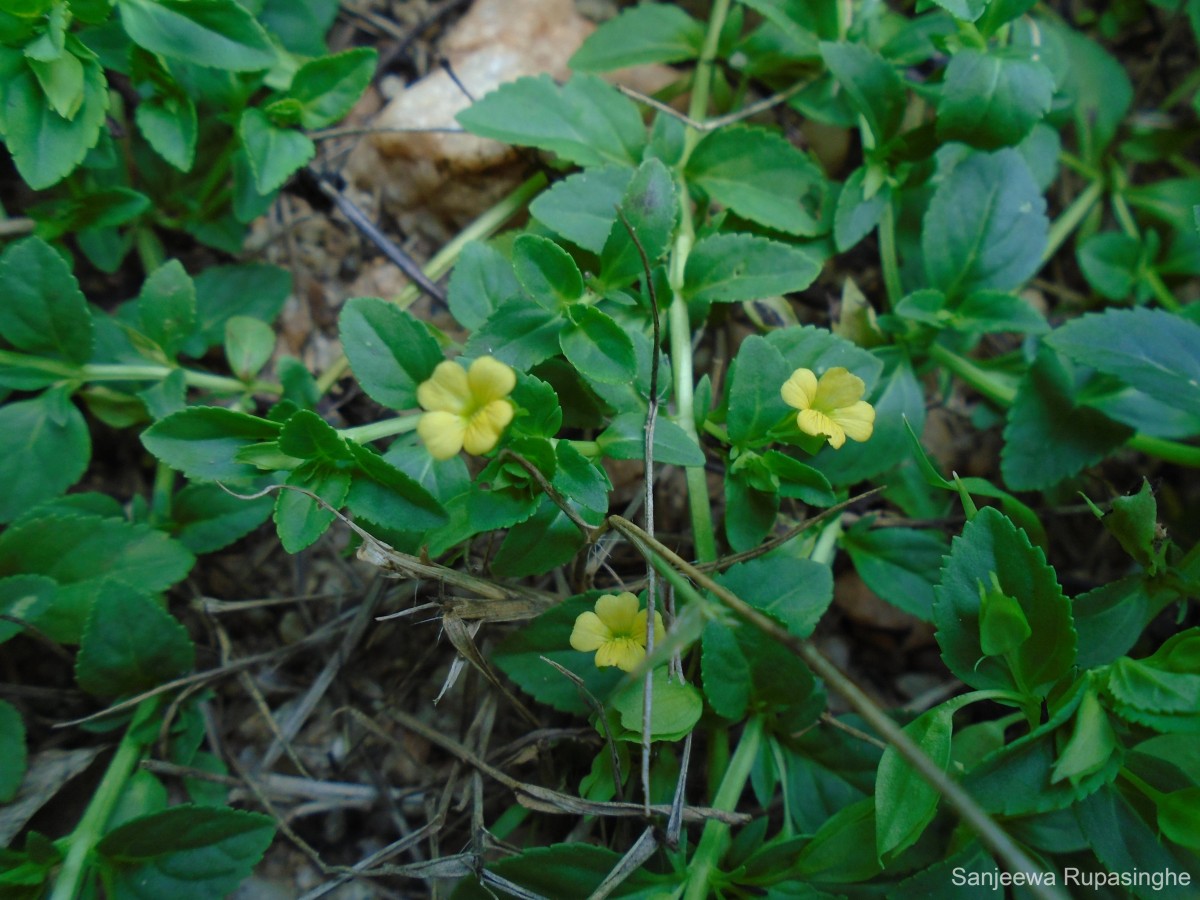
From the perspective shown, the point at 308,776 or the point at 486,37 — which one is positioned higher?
the point at 486,37

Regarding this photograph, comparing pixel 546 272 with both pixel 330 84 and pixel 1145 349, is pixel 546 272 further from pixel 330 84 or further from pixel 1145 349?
pixel 1145 349

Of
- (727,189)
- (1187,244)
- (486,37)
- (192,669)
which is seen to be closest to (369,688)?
(192,669)

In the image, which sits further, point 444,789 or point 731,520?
point 444,789

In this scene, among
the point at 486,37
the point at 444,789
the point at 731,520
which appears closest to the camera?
the point at 731,520

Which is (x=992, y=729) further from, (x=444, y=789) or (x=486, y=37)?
(x=486, y=37)

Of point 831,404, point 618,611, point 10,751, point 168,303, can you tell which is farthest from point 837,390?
point 10,751

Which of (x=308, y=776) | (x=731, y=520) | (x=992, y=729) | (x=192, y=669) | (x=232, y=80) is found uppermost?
(x=232, y=80)
